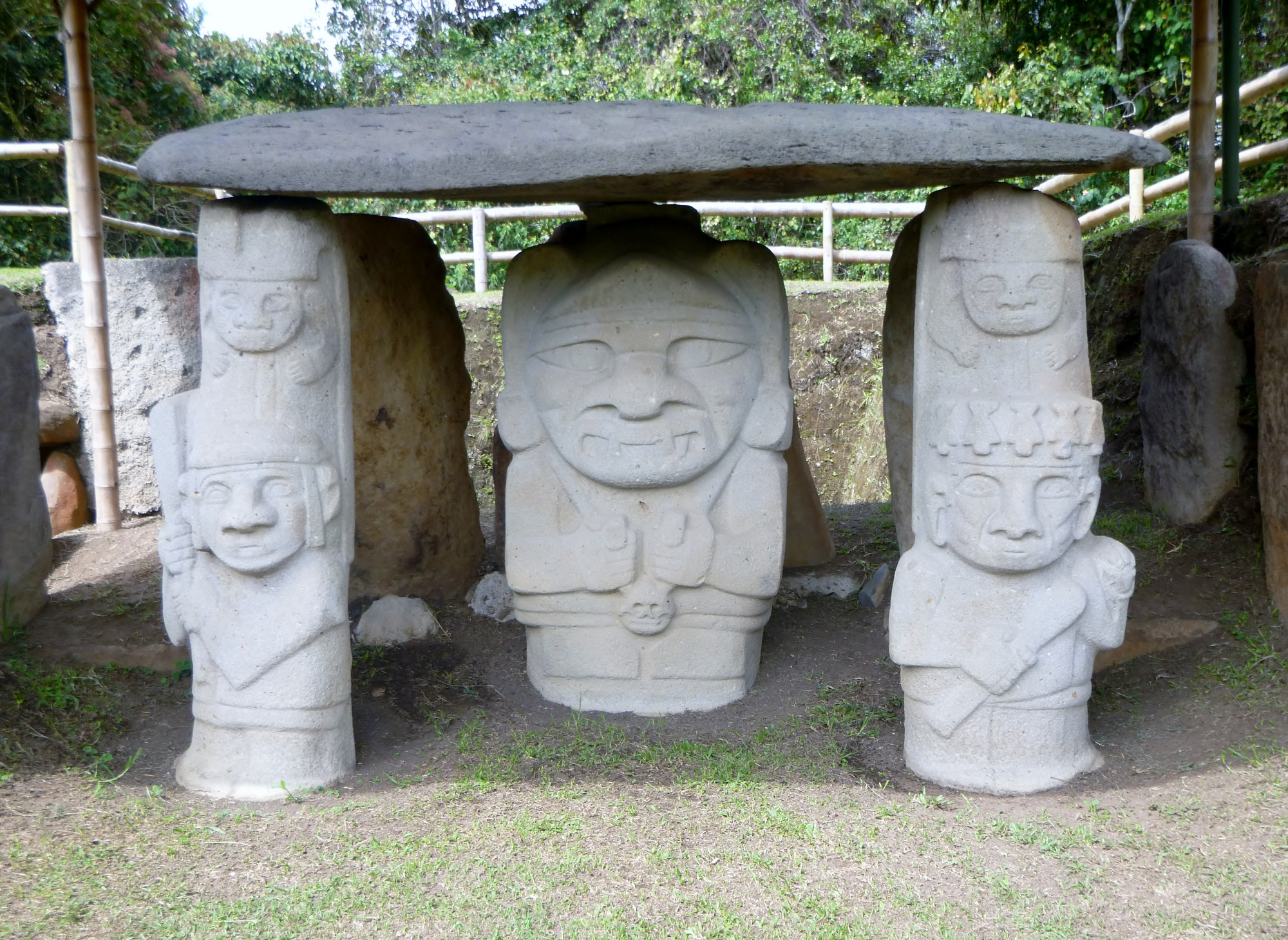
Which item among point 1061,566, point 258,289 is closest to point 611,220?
point 258,289

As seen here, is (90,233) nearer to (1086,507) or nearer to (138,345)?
(138,345)

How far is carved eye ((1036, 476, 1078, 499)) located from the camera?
10.3 feet

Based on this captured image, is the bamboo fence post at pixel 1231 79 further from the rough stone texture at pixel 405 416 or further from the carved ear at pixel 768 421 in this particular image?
the rough stone texture at pixel 405 416

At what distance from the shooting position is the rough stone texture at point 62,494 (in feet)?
22.0

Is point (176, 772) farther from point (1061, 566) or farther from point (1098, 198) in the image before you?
point (1098, 198)

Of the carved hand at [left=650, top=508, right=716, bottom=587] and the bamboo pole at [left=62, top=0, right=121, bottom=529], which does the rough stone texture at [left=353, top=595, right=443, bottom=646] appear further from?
the bamboo pole at [left=62, top=0, right=121, bottom=529]

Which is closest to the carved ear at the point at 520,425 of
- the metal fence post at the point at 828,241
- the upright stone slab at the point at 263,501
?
the upright stone slab at the point at 263,501

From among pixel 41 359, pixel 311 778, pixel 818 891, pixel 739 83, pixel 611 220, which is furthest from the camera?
pixel 739 83

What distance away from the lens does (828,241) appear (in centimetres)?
1001

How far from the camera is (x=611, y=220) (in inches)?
160

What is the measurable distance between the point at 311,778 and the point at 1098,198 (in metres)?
10.8

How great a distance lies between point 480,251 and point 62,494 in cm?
431

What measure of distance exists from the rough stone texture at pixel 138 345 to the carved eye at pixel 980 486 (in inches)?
212

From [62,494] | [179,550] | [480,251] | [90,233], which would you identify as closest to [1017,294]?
[179,550]
